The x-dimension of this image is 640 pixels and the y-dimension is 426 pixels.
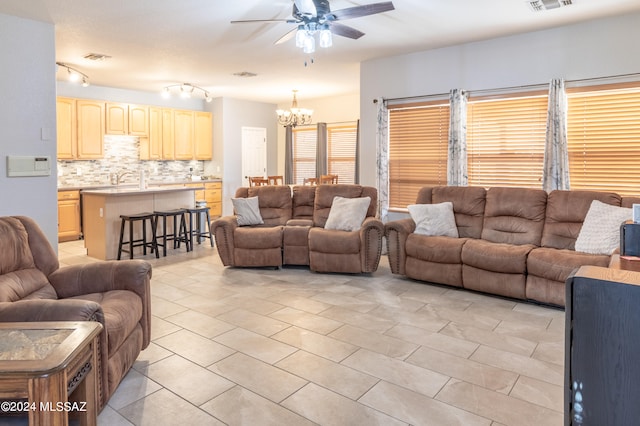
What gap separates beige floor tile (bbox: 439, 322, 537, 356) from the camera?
319 cm

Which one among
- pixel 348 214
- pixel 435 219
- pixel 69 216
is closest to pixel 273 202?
pixel 348 214

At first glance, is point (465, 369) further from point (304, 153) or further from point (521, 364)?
point (304, 153)

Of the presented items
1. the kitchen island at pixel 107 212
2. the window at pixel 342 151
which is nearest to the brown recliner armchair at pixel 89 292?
the kitchen island at pixel 107 212

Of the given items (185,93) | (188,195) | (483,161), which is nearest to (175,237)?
(188,195)

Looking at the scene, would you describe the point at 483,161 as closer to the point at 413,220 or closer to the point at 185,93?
the point at 413,220

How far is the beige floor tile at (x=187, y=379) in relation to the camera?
255 cm

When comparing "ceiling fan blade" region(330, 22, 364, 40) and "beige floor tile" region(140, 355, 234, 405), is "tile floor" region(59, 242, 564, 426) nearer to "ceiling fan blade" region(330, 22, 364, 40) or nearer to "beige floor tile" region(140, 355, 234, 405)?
"beige floor tile" region(140, 355, 234, 405)

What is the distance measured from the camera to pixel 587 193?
4.34 m

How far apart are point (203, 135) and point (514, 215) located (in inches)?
272

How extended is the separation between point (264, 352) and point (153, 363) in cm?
74

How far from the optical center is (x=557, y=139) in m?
4.81

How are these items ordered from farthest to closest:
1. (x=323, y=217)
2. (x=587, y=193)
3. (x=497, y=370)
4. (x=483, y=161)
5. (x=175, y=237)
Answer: (x=175, y=237)
(x=323, y=217)
(x=483, y=161)
(x=587, y=193)
(x=497, y=370)

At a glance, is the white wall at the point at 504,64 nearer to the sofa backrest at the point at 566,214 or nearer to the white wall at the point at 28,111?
the sofa backrest at the point at 566,214

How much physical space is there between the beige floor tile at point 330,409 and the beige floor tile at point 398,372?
1.18 ft
